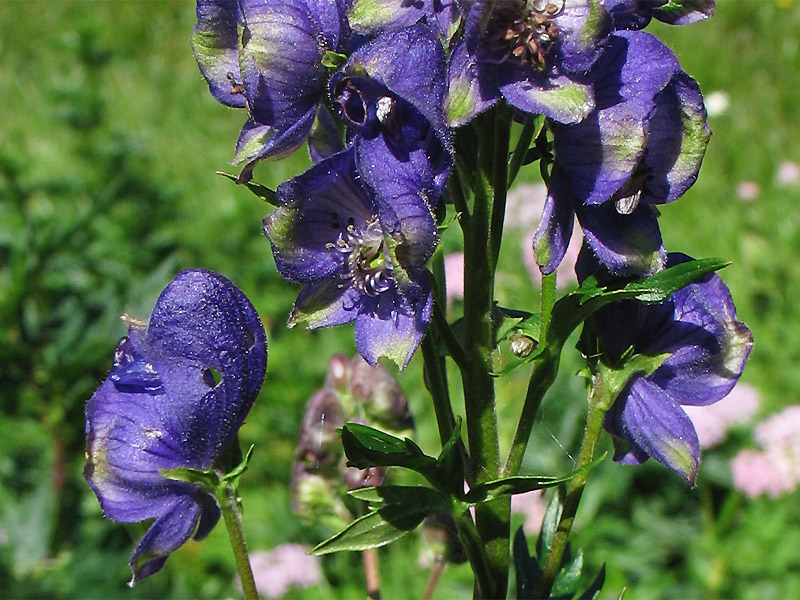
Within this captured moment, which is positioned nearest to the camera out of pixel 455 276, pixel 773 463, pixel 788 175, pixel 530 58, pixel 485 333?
pixel 530 58

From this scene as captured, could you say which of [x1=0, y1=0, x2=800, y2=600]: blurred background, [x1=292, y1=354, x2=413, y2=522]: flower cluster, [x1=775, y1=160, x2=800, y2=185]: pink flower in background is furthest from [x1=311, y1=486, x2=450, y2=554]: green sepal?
[x1=775, y1=160, x2=800, y2=185]: pink flower in background

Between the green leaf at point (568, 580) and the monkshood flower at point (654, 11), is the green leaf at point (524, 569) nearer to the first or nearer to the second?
the green leaf at point (568, 580)

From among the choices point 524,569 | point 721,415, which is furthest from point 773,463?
point 524,569

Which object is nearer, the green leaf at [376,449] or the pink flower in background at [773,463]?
the green leaf at [376,449]

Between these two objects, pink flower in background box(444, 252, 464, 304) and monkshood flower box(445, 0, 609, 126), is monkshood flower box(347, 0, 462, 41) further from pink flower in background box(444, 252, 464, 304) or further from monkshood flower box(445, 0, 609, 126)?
pink flower in background box(444, 252, 464, 304)

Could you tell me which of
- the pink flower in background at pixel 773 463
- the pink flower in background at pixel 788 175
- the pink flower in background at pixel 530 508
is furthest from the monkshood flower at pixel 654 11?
the pink flower in background at pixel 788 175

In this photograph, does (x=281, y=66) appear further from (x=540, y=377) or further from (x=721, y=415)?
(x=721, y=415)
